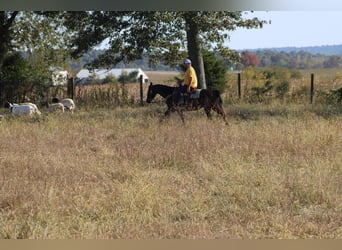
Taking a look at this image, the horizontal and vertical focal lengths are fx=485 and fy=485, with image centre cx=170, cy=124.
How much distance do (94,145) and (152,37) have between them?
731 centimetres

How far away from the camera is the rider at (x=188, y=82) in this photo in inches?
424

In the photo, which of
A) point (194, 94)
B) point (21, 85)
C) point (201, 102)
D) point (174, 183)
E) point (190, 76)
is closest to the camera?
point (174, 183)

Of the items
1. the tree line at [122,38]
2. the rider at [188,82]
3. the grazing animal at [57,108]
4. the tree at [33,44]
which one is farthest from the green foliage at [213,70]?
the rider at [188,82]

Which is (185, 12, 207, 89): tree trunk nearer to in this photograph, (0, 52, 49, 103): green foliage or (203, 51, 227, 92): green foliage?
(203, 51, 227, 92): green foliage

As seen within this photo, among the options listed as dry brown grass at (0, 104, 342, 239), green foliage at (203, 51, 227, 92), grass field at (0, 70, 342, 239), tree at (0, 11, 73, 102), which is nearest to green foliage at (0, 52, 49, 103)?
tree at (0, 11, 73, 102)

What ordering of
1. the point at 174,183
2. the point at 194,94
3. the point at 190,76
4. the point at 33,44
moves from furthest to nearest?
1. the point at 33,44
2. the point at 194,94
3. the point at 190,76
4. the point at 174,183

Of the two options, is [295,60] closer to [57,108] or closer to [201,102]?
[57,108]

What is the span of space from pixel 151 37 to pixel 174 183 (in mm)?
A: 9626

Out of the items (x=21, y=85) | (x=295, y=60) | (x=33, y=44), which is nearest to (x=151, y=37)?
(x=21, y=85)

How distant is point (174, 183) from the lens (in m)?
5.67

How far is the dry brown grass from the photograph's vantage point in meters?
4.17

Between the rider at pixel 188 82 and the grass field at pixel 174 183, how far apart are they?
5.79ft

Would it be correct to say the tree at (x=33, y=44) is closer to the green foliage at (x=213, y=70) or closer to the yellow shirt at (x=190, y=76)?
the green foliage at (x=213, y=70)

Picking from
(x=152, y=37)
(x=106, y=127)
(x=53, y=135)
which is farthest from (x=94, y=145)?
(x=152, y=37)
